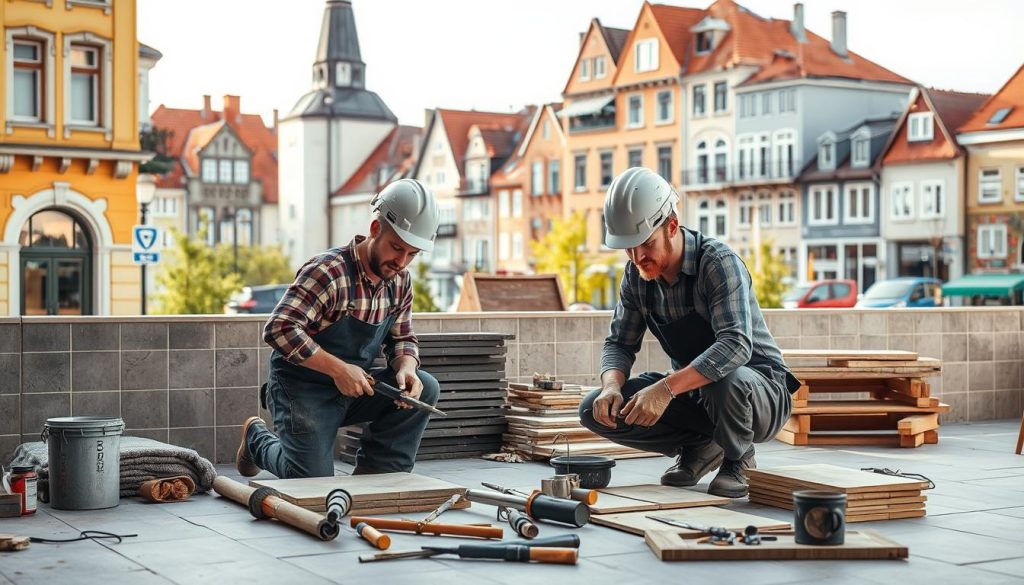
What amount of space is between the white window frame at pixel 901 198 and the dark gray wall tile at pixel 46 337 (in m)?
57.3

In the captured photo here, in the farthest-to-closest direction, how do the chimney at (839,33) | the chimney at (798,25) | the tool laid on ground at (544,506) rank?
the chimney at (798,25)
the chimney at (839,33)
the tool laid on ground at (544,506)

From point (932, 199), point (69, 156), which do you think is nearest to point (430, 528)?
point (69, 156)

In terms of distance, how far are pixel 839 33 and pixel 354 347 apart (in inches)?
2691

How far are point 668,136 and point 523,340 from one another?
65.5 meters

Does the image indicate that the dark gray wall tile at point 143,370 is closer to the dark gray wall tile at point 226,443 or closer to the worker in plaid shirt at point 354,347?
the dark gray wall tile at point 226,443

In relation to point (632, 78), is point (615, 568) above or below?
below

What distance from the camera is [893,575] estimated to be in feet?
17.2

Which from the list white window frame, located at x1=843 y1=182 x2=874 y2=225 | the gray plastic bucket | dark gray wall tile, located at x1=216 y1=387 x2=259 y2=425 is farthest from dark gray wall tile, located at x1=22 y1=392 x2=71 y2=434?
white window frame, located at x1=843 y1=182 x2=874 y2=225

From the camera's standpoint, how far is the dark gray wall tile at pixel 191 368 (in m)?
9.09

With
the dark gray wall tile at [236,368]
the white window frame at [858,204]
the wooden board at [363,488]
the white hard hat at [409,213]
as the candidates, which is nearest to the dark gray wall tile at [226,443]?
the dark gray wall tile at [236,368]

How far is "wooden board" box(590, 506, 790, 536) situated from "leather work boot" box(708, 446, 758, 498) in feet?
1.66

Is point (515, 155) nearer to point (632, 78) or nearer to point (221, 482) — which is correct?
point (632, 78)

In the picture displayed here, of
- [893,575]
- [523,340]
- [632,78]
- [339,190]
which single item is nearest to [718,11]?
[632,78]

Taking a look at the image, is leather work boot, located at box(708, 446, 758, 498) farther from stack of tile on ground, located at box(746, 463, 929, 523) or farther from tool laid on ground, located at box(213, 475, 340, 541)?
tool laid on ground, located at box(213, 475, 340, 541)
